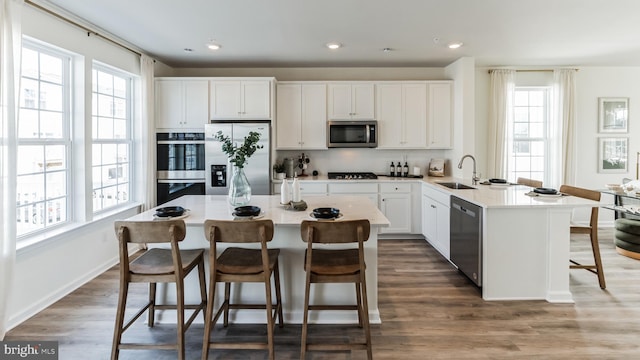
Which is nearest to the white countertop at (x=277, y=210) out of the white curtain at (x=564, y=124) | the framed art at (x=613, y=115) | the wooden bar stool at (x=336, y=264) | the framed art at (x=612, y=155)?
the wooden bar stool at (x=336, y=264)

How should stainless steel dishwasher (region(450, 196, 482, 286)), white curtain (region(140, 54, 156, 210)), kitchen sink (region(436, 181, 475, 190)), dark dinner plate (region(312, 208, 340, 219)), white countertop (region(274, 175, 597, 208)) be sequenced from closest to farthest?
dark dinner plate (region(312, 208, 340, 219)) → white countertop (region(274, 175, 597, 208)) → stainless steel dishwasher (region(450, 196, 482, 286)) → kitchen sink (region(436, 181, 475, 190)) → white curtain (region(140, 54, 156, 210))

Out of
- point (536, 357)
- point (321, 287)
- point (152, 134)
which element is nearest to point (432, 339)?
point (536, 357)

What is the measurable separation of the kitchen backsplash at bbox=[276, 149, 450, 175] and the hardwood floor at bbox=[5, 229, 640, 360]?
2.47m

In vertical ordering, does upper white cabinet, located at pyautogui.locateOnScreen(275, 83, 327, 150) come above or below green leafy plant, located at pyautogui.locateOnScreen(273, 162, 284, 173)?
above

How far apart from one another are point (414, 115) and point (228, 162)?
2.86m

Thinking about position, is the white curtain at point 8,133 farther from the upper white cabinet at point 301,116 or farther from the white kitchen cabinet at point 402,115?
the white kitchen cabinet at point 402,115

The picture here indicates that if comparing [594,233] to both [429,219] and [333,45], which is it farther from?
[333,45]

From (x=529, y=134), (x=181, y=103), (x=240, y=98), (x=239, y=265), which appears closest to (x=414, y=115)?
(x=529, y=134)

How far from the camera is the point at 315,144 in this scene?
5324 mm

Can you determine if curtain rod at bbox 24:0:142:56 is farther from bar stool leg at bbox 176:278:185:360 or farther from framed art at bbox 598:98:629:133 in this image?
framed art at bbox 598:98:629:133

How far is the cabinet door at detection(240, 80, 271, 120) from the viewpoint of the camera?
5035mm

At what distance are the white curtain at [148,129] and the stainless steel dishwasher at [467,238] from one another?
3.88m

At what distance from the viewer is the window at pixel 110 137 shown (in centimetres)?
397

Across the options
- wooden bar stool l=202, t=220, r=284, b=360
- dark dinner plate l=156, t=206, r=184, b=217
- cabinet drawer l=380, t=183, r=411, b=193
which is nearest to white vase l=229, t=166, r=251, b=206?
dark dinner plate l=156, t=206, r=184, b=217
